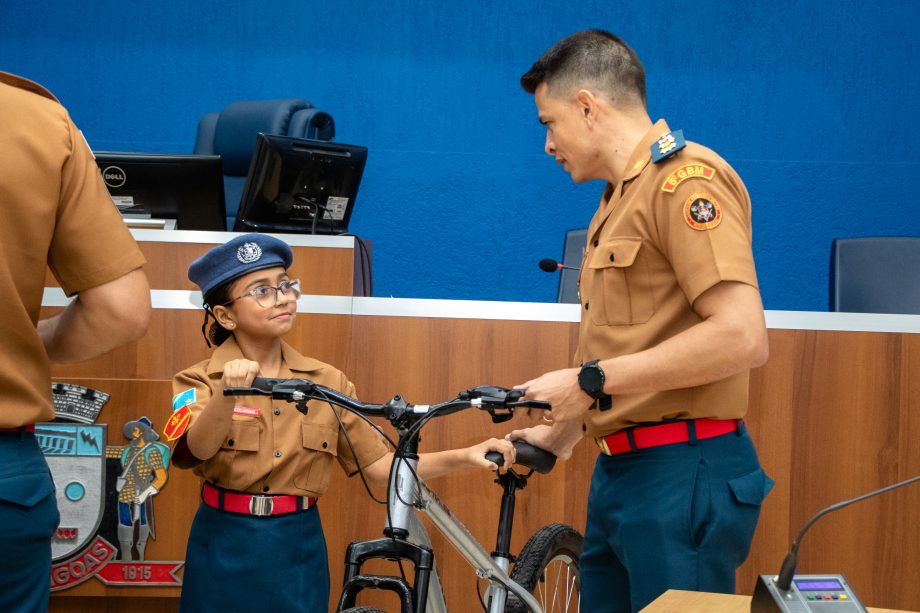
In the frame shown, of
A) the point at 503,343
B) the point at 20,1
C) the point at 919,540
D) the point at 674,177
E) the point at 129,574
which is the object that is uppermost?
the point at 20,1

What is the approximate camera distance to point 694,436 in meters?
1.64

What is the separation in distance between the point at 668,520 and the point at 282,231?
1483mm

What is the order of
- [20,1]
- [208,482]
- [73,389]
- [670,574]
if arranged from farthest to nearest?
[20,1] < [73,389] < [208,482] < [670,574]

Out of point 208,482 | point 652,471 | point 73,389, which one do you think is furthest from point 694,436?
point 73,389

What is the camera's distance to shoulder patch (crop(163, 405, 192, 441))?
71.9 inches

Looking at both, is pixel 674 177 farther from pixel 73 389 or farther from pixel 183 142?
pixel 183 142

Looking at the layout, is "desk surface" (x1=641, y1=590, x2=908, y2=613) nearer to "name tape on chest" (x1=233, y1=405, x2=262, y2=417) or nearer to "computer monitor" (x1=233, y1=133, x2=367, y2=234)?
"name tape on chest" (x1=233, y1=405, x2=262, y2=417)

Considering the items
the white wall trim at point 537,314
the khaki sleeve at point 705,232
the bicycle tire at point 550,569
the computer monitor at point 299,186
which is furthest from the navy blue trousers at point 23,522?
the computer monitor at point 299,186

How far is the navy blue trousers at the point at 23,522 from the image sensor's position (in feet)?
4.28

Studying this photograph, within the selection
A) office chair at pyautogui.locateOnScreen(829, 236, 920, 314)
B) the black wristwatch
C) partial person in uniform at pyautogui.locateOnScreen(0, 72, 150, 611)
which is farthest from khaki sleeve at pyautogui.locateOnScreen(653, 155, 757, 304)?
office chair at pyautogui.locateOnScreen(829, 236, 920, 314)

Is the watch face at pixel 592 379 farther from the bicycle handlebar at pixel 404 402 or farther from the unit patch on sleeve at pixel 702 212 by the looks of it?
the unit patch on sleeve at pixel 702 212

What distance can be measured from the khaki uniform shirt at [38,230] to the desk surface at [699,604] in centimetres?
83

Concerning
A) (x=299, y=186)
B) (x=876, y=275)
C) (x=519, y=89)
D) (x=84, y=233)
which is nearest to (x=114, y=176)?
(x=299, y=186)

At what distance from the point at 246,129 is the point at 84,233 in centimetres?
254
